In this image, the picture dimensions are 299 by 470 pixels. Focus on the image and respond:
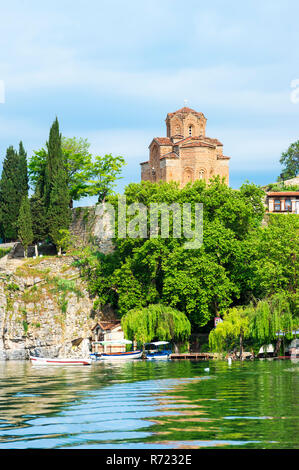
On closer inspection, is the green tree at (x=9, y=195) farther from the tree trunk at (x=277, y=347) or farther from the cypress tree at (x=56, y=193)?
the tree trunk at (x=277, y=347)

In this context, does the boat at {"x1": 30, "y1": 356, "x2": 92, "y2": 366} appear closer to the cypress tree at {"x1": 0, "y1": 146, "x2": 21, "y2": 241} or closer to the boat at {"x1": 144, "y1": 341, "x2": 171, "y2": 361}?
the boat at {"x1": 144, "y1": 341, "x2": 171, "y2": 361}

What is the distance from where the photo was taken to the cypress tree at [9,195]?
187 ft

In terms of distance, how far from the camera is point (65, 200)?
5488 centimetres


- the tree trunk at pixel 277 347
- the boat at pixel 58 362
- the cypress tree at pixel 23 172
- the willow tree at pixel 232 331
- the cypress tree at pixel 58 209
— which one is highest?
the cypress tree at pixel 23 172

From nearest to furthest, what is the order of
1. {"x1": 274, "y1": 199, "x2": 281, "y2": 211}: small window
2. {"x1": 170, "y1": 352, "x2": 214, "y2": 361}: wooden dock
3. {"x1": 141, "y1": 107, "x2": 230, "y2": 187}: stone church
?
{"x1": 170, "y1": 352, "x2": 214, "y2": 361}: wooden dock → {"x1": 141, "y1": 107, "x2": 230, "y2": 187}: stone church → {"x1": 274, "y1": 199, "x2": 281, "y2": 211}: small window

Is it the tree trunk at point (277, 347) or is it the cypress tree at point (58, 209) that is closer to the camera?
the tree trunk at point (277, 347)

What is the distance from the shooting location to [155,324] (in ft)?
139

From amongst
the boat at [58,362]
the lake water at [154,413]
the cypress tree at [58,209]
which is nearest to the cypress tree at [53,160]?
the cypress tree at [58,209]

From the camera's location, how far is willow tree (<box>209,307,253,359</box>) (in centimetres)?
3866

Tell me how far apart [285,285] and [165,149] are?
25.9 metres

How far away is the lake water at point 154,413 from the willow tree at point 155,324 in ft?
53.4

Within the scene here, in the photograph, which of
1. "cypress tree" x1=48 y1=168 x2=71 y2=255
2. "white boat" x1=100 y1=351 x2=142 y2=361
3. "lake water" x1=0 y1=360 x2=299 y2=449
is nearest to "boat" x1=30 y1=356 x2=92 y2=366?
"white boat" x1=100 y1=351 x2=142 y2=361

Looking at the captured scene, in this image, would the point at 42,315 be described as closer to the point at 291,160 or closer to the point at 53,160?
the point at 53,160

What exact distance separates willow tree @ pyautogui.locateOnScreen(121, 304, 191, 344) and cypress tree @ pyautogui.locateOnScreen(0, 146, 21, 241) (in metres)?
18.8
